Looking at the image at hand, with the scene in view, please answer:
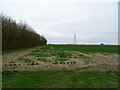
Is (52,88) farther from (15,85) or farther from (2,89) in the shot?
(2,89)

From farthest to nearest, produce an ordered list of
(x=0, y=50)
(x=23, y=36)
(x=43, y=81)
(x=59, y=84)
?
(x=23, y=36) < (x=0, y=50) < (x=43, y=81) < (x=59, y=84)

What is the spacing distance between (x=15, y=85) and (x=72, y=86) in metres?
1.70

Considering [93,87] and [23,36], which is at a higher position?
[23,36]

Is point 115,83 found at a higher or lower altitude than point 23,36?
lower

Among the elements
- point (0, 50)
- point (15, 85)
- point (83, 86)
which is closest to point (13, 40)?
point (0, 50)

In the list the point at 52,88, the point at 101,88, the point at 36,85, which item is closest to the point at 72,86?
the point at 52,88

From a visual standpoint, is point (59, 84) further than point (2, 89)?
Yes

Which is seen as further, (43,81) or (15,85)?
(43,81)

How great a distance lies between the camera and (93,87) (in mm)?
3260

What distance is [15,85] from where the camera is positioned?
3.35 meters

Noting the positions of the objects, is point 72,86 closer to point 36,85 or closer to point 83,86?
point 83,86

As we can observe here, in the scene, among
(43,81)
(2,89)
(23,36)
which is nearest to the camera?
(2,89)

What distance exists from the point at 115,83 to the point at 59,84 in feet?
5.89

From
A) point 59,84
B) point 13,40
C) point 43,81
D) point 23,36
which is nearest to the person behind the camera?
point 59,84
